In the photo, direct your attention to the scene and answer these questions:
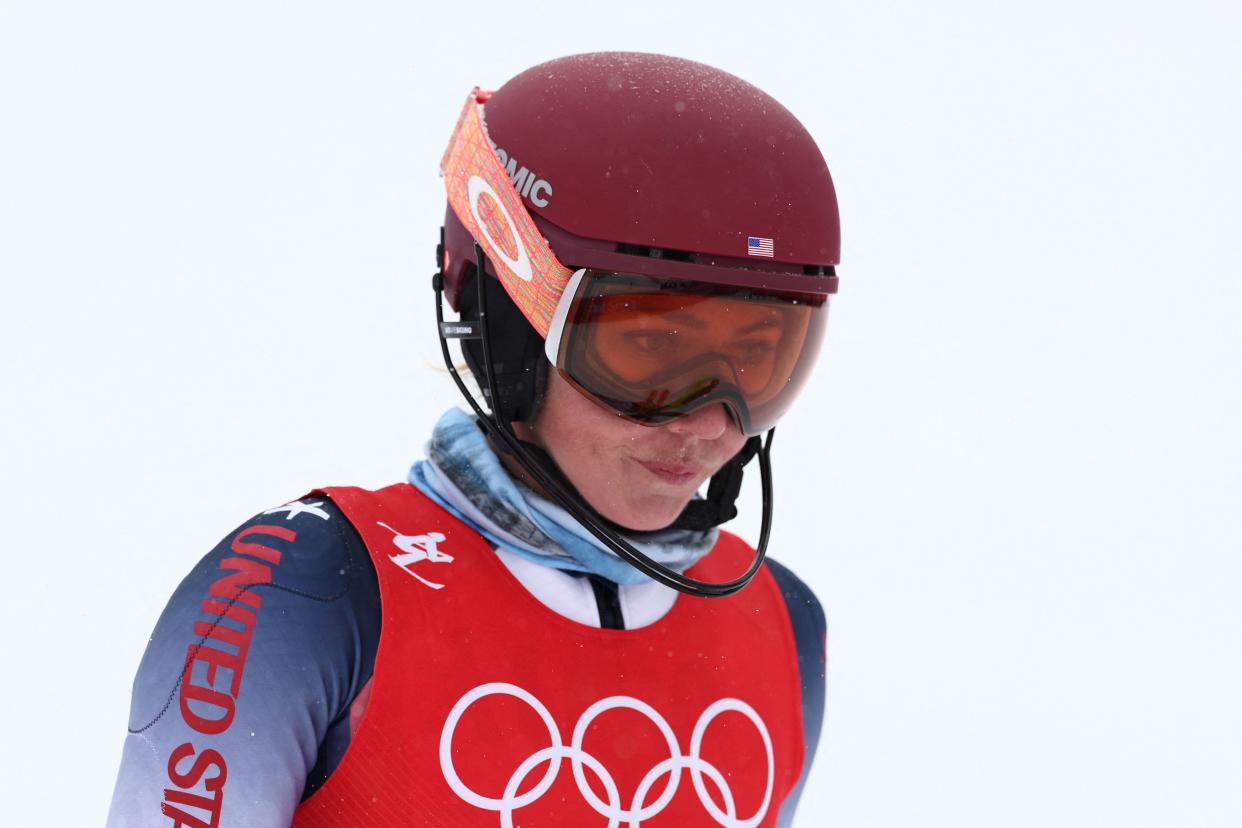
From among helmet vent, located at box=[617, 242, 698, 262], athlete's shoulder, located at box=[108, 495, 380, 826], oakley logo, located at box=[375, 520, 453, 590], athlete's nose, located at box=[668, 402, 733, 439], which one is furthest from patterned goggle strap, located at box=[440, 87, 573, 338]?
athlete's shoulder, located at box=[108, 495, 380, 826]

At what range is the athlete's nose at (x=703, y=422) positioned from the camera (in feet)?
6.58

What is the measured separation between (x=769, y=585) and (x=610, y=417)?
0.63 metres

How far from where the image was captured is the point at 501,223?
6.73 ft

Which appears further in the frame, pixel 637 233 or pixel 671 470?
pixel 671 470

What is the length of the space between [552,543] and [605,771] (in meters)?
0.38

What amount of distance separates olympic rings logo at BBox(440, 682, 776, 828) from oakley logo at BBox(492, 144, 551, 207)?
78 centimetres

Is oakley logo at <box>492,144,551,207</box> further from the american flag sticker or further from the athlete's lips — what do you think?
the athlete's lips

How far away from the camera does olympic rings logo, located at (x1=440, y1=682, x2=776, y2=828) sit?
1863 millimetres

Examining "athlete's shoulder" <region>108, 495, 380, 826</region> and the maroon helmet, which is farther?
the maroon helmet

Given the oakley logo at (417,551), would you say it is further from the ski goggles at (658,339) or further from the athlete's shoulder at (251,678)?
the ski goggles at (658,339)

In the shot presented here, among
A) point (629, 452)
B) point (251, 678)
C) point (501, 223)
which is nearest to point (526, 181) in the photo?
point (501, 223)

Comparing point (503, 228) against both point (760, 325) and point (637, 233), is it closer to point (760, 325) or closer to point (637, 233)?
point (637, 233)

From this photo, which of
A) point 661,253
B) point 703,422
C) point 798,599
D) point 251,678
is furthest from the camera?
point 798,599

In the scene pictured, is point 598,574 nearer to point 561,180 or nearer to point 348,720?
point 348,720
